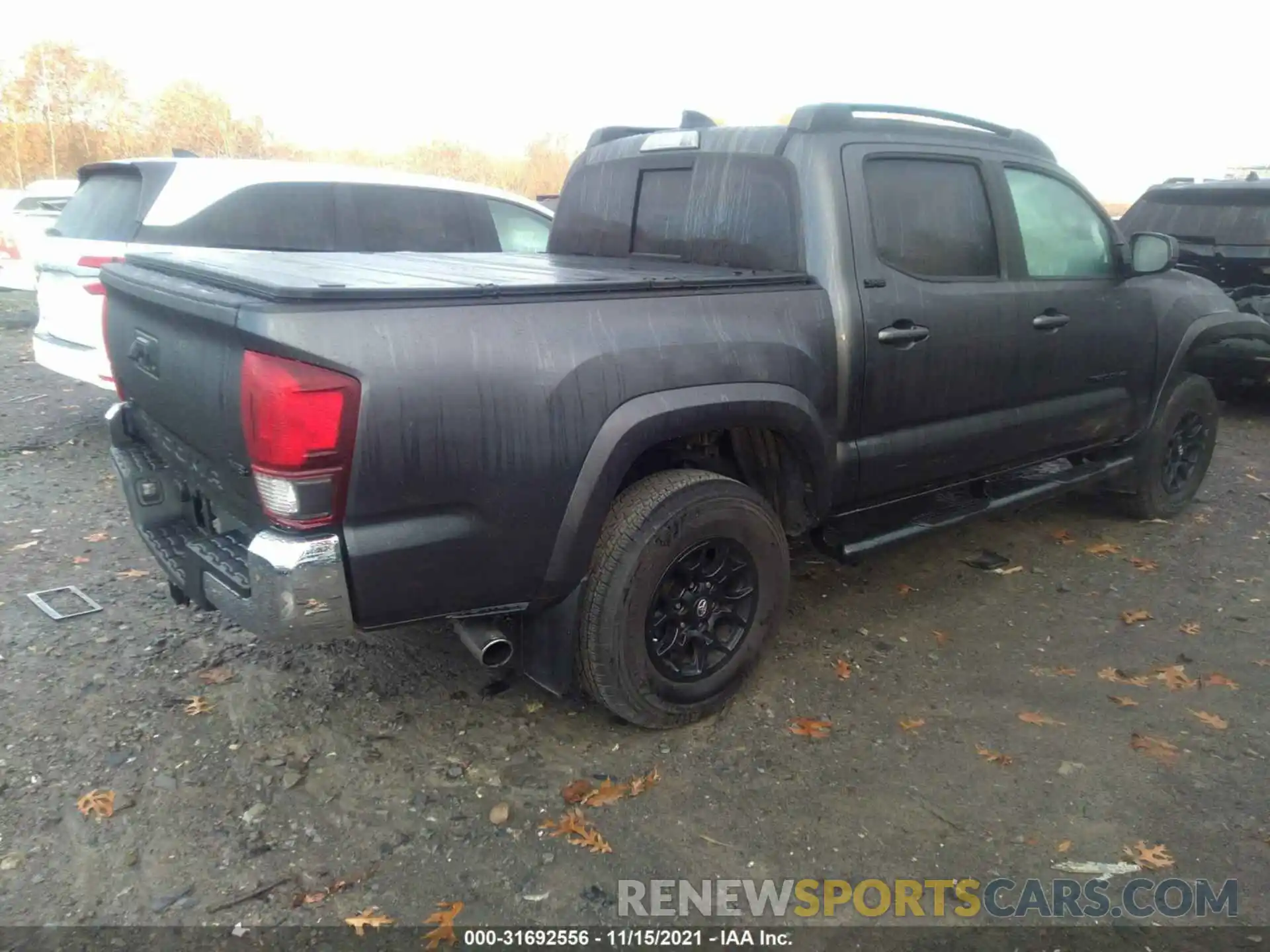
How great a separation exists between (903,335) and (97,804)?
119 inches

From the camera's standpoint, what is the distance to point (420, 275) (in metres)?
2.85

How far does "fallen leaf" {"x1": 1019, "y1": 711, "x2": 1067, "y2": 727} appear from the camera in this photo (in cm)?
330

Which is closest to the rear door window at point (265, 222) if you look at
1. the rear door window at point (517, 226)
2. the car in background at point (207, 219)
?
the car in background at point (207, 219)

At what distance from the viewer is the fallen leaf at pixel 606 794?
280cm

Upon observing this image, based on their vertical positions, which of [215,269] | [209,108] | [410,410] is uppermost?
[209,108]

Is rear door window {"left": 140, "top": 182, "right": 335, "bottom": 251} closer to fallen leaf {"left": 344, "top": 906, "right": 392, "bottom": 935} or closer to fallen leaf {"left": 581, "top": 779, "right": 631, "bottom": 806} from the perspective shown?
fallen leaf {"left": 581, "top": 779, "right": 631, "bottom": 806}

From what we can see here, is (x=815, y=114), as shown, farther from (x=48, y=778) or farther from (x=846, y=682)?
(x=48, y=778)

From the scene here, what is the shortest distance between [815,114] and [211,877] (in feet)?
10.4

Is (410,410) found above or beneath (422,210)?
beneath

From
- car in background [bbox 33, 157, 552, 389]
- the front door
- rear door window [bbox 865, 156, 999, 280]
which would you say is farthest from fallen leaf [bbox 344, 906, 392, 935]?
car in background [bbox 33, 157, 552, 389]

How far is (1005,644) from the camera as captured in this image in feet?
12.8

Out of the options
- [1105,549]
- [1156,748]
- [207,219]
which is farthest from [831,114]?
[207,219]

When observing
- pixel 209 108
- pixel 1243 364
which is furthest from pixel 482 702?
pixel 209 108

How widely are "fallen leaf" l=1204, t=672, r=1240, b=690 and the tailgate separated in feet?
11.4
